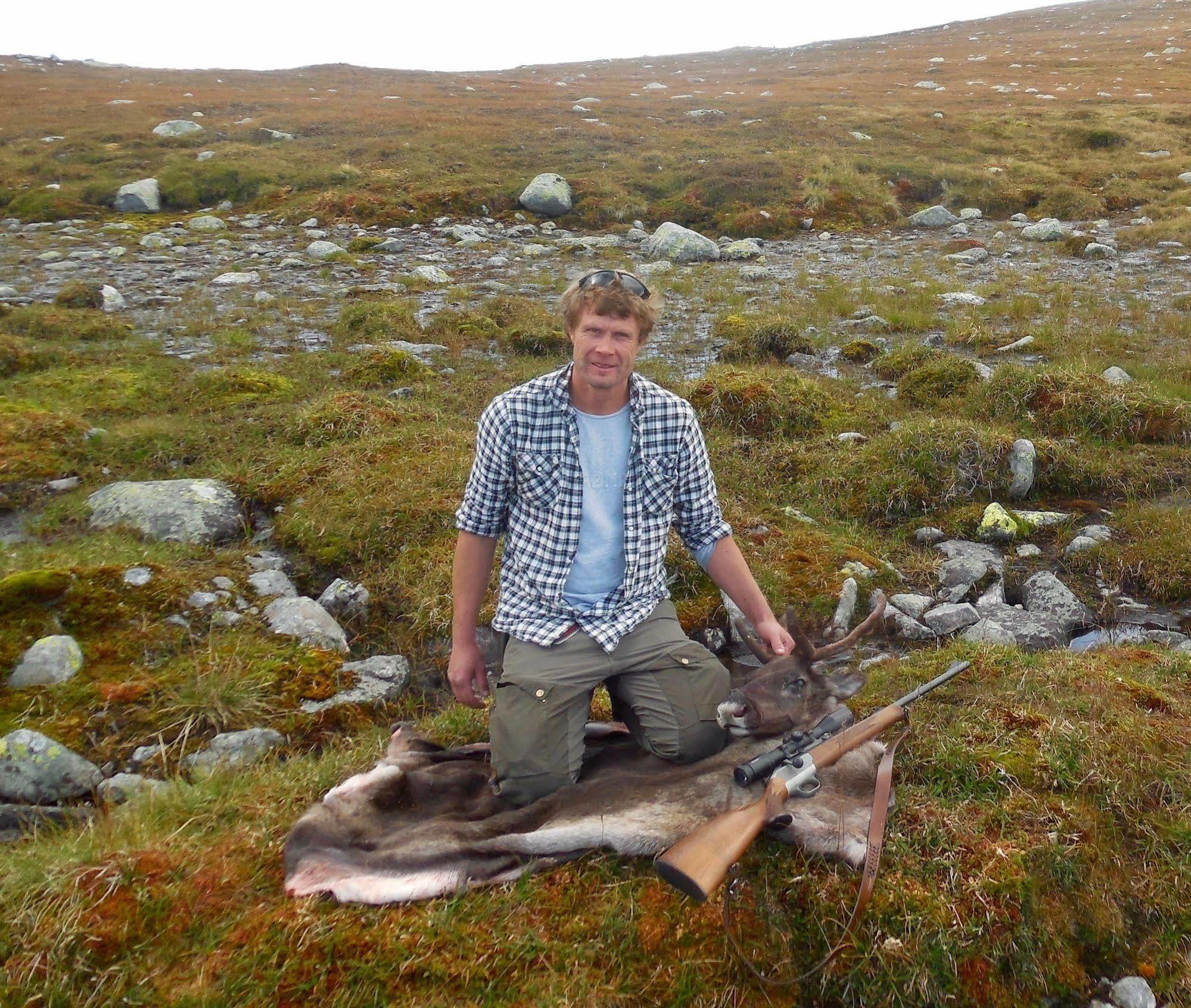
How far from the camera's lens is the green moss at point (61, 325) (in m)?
12.3

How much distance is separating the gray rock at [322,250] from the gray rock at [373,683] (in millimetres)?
16100

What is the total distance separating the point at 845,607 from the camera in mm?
6168

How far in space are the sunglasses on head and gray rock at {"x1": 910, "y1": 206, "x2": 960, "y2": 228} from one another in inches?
870

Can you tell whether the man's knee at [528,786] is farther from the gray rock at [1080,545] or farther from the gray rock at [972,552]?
the gray rock at [1080,545]

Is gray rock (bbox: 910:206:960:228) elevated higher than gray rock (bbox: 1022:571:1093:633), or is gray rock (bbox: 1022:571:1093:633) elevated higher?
gray rock (bbox: 910:206:960:228)

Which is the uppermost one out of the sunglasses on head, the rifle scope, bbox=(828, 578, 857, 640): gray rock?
the sunglasses on head

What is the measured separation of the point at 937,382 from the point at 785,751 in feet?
25.4

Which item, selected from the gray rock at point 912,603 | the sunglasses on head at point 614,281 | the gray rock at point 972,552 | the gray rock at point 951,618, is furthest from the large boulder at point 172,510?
the gray rock at point 972,552

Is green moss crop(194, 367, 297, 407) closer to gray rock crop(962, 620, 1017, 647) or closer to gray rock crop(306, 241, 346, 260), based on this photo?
gray rock crop(962, 620, 1017, 647)

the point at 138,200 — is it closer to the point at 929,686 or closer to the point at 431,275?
the point at 431,275

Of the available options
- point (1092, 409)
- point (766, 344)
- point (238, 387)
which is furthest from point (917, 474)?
point (238, 387)

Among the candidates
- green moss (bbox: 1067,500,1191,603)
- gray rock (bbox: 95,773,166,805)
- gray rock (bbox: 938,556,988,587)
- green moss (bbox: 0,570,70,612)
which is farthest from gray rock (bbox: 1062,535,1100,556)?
green moss (bbox: 0,570,70,612)

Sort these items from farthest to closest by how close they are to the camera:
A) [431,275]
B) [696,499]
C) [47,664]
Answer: [431,275] → [47,664] → [696,499]

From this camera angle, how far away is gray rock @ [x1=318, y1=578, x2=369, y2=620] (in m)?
6.35
